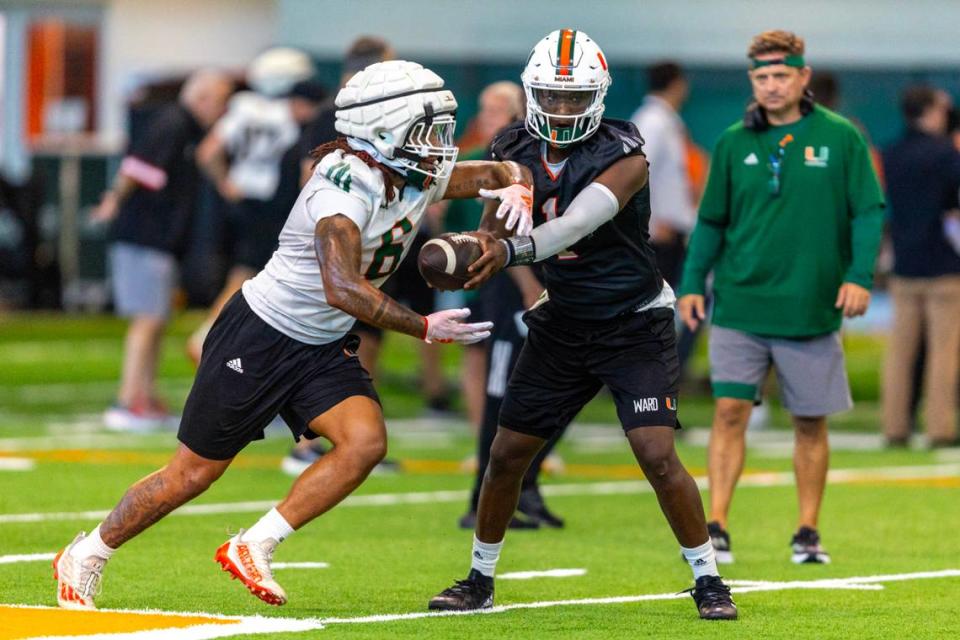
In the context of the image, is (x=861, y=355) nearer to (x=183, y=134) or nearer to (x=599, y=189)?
(x=183, y=134)

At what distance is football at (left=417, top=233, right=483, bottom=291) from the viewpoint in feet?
21.7

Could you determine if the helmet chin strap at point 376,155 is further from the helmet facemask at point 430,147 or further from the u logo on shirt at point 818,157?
the u logo on shirt at point 818,157

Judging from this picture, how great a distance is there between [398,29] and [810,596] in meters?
12.7

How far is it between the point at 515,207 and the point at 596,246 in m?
0.54

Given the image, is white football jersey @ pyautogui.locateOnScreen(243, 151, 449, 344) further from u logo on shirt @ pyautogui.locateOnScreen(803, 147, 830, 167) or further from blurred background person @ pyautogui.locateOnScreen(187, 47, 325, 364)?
blurred background person @ pyautogui.locateOnScreen(187, 47, 325, 364)

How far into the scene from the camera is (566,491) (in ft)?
37.9

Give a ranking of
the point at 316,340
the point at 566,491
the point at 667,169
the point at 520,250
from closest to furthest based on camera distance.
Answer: the point at 520,250
the point at 316,340
the point at 566,491
the point at 667,169

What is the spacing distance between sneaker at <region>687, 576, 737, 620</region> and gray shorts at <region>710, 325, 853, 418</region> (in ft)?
6.50

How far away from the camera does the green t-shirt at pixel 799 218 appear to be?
8891 mm

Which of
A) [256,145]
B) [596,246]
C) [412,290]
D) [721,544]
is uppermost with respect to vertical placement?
[596,246]

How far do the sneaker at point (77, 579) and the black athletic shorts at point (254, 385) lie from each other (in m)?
0.53

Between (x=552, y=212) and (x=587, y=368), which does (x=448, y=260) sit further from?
(x=587, y=368)

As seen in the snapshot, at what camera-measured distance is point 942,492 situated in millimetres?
11555

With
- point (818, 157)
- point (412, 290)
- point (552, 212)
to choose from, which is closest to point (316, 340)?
point (552, 212)
